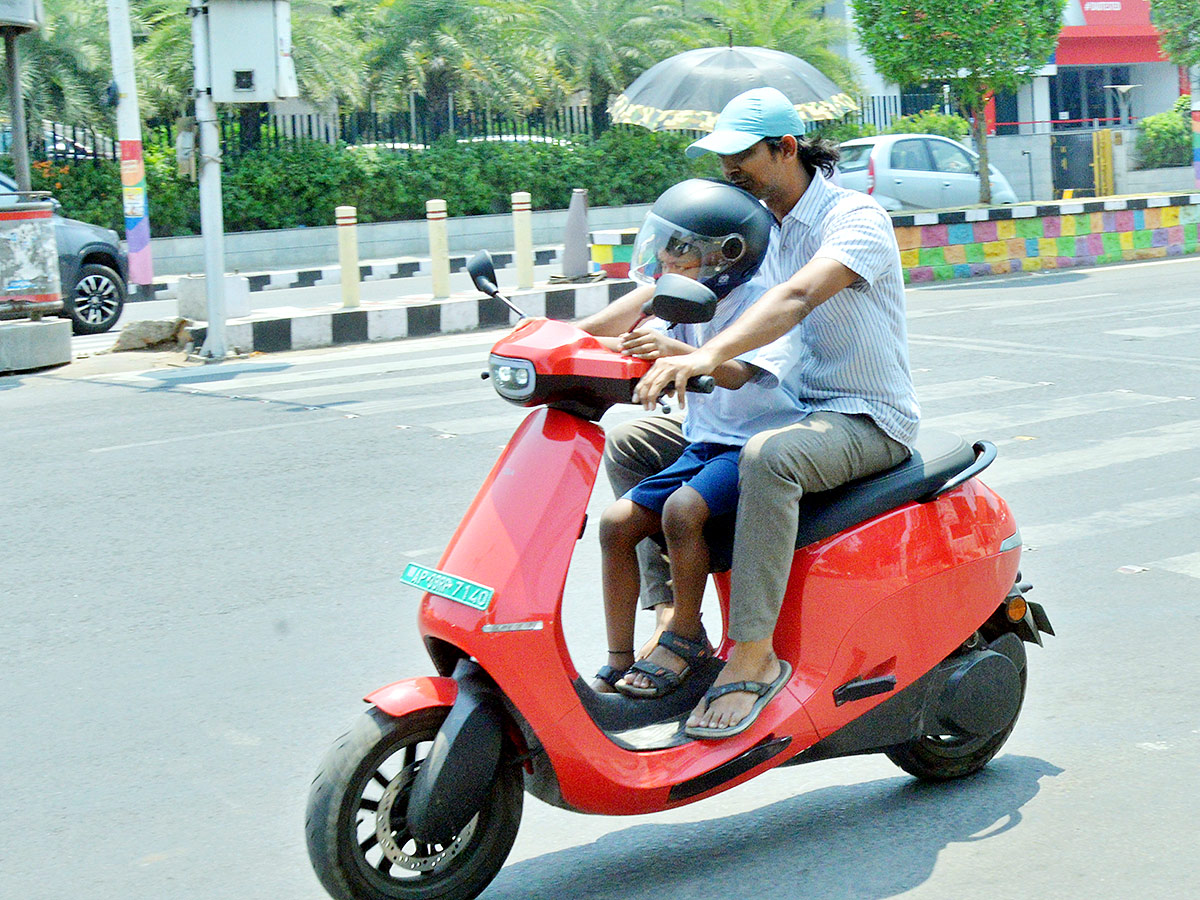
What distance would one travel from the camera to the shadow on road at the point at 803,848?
2.99m

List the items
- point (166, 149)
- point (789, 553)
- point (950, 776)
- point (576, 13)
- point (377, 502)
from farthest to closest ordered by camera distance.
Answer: point (576, 13), point (166, 149), point (377, 502), point (950, 776), point (789, 553)

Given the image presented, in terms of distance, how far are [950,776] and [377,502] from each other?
3412mm

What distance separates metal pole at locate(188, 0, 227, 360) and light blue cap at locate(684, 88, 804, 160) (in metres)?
8.40

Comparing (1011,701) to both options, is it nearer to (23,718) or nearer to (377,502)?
(23,718)

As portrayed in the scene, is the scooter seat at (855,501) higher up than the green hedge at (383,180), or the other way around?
the green hedge at (383,180)

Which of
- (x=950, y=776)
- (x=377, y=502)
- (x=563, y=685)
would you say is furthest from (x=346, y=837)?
(x=377, y=502)

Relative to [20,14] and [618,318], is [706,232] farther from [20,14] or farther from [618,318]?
[20,14]

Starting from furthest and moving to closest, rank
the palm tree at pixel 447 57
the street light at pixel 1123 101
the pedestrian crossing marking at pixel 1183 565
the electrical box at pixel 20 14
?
the street light at pixel 1123 101 → the palm tree at pixel 447 57 → the electrical box at pixel 20 14 → the pedestrian crossing marking at pixel 1183 565

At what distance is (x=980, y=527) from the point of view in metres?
3.36

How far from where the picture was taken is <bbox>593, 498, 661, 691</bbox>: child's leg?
3.13 metres

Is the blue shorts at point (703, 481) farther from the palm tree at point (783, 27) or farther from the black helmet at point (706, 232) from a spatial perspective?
the palm tree at point (783, 27)

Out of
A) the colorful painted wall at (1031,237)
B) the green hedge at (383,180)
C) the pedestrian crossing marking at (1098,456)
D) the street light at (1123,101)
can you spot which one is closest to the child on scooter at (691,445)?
the pedestrian crossing marking at (1098,456)

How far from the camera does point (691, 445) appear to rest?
3.35 meters

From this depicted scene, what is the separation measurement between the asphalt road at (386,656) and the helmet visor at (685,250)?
1.21 m
